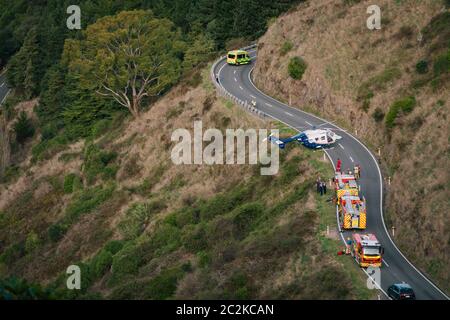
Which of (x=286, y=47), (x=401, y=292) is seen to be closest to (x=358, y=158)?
(x=401, y=292)

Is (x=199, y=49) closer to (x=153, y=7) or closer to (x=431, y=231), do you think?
(x=153, y=7)

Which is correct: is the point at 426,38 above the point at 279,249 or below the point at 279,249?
above

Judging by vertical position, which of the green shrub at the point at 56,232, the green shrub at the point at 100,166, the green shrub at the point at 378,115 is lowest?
the green shrub at the point at 56,232

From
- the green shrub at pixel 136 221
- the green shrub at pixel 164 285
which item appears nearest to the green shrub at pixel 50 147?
the green shrub at pixel 136 221

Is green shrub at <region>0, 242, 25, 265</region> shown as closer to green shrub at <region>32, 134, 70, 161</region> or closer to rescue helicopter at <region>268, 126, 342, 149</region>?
green shrub at <region>32, 134, 70, 161</region>

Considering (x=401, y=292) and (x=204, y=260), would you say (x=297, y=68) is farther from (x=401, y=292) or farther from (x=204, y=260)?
(x=401, y=292)

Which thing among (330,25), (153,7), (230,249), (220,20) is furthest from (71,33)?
(230,249)

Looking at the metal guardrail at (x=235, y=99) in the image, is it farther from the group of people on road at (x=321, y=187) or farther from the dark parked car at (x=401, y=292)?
the dark parked car at (x=401, y=292)
